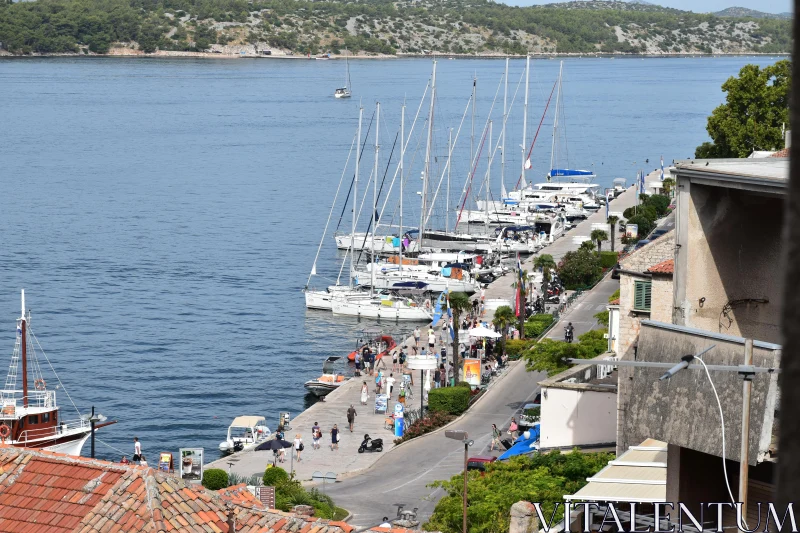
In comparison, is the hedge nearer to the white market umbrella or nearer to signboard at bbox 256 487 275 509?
the white market umbrella

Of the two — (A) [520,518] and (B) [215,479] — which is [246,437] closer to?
(B) [215,479]

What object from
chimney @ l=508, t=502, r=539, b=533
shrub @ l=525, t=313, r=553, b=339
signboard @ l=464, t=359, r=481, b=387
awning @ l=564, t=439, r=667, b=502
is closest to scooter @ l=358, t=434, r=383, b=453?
signboard @ l=464, t=359, r=481, b=387

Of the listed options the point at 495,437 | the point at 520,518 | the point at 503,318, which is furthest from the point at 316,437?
the point at 520,518

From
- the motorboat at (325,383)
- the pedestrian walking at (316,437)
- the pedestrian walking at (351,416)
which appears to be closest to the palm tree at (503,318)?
the motorboat at (325,383)

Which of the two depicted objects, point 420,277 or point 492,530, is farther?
point 420,277

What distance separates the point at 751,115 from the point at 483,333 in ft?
117

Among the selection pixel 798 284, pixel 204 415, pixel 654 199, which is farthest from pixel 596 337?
pixel 654 199

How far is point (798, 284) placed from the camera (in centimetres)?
243

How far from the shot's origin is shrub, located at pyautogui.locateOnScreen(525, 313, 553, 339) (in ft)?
174

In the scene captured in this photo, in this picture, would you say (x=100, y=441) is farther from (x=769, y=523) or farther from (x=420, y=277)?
(x=769, y=523)

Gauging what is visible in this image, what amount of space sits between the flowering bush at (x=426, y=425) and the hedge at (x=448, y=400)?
0.29 meters

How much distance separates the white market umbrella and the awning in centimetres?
3233

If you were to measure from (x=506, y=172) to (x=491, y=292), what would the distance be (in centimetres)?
7301

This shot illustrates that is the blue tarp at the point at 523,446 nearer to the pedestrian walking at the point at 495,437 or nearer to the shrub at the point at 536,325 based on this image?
the pedestrian walking at the point at 495,437
